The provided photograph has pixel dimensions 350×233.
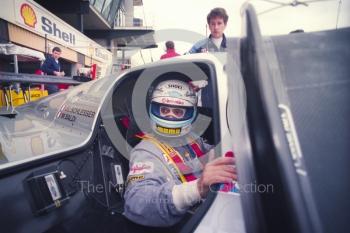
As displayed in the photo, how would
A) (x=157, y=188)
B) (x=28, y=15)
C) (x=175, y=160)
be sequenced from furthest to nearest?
(x=28, y=15)
(x=175, y=160)
(x=157, y=188)


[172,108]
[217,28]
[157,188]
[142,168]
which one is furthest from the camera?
[217,28]

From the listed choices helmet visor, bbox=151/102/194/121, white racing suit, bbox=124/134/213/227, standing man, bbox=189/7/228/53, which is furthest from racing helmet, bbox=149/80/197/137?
standing man, bbox=189/7/228/53

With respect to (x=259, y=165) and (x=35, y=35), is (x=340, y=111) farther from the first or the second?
(x=35, y=35)

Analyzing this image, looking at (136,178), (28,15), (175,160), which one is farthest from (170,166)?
(28,15)

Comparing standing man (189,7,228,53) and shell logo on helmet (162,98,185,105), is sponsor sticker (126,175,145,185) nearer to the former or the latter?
shell logo on helmet (162,98,185,105)

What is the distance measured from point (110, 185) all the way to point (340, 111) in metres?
1.29

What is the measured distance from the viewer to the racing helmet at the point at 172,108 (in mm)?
1492

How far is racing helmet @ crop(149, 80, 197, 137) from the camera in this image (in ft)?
4.90

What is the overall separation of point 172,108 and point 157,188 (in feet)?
1.59

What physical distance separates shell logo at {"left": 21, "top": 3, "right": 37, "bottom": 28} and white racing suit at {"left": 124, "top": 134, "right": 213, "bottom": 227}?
8705 millimetres

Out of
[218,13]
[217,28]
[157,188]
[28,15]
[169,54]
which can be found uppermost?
[28,15]

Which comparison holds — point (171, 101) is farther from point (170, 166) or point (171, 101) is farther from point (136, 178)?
point (136, 178)

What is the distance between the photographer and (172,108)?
1.52 meters

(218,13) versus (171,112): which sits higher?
(218,13)
